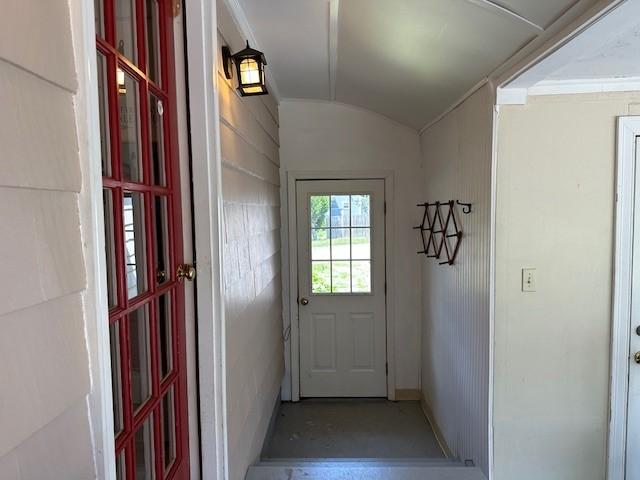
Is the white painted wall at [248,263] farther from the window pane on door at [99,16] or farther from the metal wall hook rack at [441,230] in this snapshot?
the metal wall hook rack at [441,230]

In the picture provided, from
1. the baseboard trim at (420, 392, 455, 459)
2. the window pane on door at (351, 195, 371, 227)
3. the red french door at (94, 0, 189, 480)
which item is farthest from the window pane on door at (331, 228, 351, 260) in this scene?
the red french door at (94, 0, 189, 480)

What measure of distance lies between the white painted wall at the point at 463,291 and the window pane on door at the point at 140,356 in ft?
5.23

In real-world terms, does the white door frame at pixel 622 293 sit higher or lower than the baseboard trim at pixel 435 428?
higher

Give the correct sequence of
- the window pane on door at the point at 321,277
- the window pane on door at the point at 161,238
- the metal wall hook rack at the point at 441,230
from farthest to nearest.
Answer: the window pane on door at the point at 321,277 < the metal wall hook rack at the point at 441,230 < the window pane on door at the point at 161,238

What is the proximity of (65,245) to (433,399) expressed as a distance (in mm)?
3141

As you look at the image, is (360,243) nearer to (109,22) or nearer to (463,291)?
(463,291)

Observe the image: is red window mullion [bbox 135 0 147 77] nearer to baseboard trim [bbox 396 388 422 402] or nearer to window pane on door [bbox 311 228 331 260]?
window pane on door [bbox 311 228 331 260]

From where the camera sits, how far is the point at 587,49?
154cm

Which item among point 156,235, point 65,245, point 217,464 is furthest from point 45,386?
point 217,464

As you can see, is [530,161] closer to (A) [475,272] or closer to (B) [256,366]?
(A) [475,272]

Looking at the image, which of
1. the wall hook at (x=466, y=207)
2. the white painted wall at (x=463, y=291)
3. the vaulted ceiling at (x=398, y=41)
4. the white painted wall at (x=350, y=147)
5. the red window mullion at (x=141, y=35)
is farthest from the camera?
the white painted wall at (x=350, y=147)

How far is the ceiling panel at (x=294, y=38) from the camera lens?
6.29 feet

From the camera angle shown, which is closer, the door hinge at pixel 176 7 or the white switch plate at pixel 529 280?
the door hinge at pixel 176 7

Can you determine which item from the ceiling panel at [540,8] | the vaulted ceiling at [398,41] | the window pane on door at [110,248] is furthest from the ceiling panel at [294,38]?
the window pane on door at [110,248]
